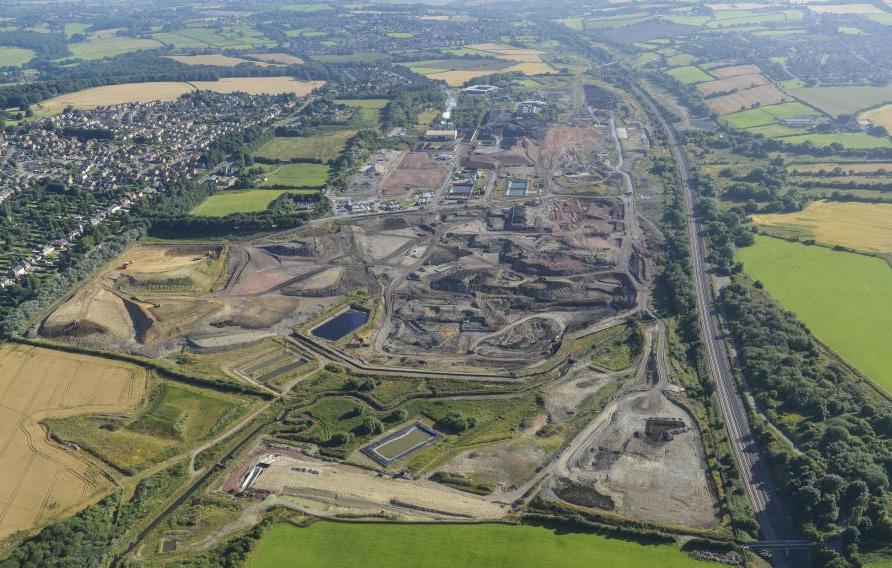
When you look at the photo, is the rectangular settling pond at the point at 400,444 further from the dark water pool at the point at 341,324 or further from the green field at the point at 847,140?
the green field at the point at 847,140

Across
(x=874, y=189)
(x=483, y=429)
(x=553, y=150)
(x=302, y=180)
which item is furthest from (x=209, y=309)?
(x=874, y=189)

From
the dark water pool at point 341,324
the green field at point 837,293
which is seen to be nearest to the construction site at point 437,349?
the dark water pool at point 341,324

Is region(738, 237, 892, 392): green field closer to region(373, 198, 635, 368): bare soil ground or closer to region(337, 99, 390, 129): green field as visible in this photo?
region(373, 198, 635, 368): bare soil ground

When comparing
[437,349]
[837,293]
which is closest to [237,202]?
[437,349]

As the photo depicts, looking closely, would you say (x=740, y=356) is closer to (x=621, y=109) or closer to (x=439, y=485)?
(x=439, y=485)

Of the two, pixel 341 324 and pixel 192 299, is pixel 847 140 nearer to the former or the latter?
pixel 341 324

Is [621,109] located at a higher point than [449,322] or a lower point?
higher

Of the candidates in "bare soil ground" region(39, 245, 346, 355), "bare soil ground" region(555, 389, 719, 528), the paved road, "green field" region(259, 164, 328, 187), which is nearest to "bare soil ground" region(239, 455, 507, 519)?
"bare soil ground" region(555, 389, 719, 528)
